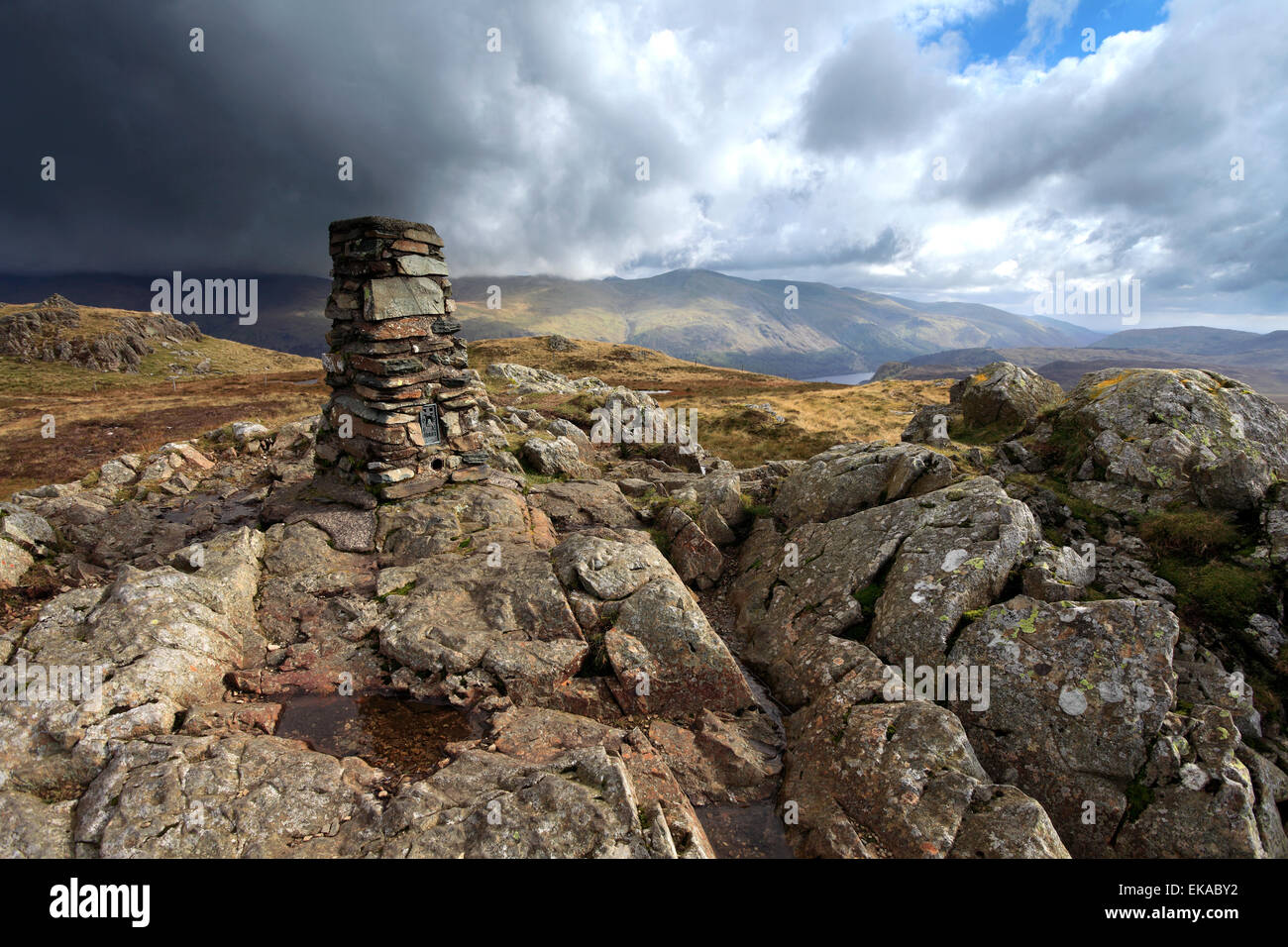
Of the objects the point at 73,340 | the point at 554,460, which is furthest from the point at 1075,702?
the point at 73,340

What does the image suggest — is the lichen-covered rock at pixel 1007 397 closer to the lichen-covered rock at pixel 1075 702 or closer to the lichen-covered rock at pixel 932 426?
the lichen-covered rock at pixel 932 426

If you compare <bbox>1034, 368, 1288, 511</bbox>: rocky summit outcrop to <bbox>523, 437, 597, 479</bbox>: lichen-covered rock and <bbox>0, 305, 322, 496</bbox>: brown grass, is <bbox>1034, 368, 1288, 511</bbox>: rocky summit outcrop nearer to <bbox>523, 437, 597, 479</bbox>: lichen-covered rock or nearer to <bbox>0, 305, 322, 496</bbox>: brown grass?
<bbox>523, 437, 597, 479</bbox>: lichen-covered rock

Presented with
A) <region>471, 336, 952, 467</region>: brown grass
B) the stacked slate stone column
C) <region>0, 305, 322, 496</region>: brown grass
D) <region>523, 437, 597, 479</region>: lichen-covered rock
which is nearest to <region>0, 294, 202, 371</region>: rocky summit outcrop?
<region>0, 305, 322, 496</region>: brown grass

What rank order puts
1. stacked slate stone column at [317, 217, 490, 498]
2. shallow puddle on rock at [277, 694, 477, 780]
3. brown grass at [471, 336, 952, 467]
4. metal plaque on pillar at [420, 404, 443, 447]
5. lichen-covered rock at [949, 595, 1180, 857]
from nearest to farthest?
lichen-covered rock at [949, 595, 1180, 857] → shallow puddle on rock at [277, 694, 477, 780] → stacked slate stone column at [317, 217, 490, 498] → metal plaque on pillar at [420, 404, 443, 447] → brown grass at [471, 336, 952, 467]

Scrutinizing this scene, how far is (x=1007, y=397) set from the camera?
2188cm

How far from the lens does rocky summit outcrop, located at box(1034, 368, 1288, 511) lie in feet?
43.9

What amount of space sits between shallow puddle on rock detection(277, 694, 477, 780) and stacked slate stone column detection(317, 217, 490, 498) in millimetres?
7785

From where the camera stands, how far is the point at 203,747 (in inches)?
330

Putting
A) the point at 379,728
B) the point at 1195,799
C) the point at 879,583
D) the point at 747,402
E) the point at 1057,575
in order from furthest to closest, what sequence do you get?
the point at 747,402
the point at 879,583
the point at 1057,575
the point at 379,728
the point at 1195,799

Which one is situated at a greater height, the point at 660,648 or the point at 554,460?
the point at 554,460

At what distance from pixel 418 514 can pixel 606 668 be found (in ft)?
26.5

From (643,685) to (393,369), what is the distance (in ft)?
41.8

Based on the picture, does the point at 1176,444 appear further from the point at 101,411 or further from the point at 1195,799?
the point at 101,411
